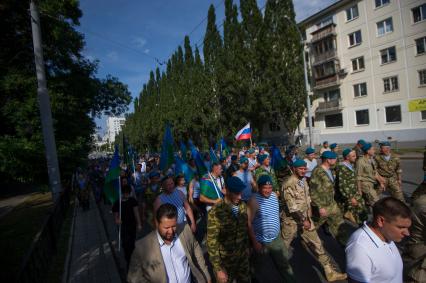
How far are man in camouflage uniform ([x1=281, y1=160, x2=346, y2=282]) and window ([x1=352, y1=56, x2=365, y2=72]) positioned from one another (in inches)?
1236

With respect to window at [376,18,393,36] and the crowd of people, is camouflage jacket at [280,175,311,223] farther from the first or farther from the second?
window at [376,18,393,36]

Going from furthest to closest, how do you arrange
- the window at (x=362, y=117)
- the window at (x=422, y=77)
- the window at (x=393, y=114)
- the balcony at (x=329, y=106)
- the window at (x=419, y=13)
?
the balcony at (x=329, y=106), the window at (x=362, y=117), the window at (x=393, y=114), the window at (x=422, y=77), the window at (x=419, y=13)

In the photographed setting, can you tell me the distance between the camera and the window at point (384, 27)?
28.5 m

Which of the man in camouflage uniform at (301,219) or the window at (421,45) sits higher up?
the window at (421,45)

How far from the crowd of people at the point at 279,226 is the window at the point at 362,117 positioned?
1068 inches

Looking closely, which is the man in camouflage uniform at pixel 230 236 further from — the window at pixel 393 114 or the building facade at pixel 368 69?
the window at pixel 393 114

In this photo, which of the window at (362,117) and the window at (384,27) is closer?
the window at (384,27)

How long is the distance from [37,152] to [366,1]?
3256cm

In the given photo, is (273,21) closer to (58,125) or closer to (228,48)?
Result: (228,48)

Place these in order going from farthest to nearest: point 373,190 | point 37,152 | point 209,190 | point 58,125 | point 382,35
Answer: point 382,35, point 58,125, point 37,152, point 373,190, point 209,190

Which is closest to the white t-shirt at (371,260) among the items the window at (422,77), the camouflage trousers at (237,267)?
the camouflage trousers at (237,267)

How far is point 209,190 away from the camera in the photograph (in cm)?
529

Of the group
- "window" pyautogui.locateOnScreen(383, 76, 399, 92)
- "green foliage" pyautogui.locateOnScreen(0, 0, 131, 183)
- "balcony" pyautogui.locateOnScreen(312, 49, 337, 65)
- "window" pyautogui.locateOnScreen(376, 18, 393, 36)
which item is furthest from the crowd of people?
"balcony" pyautogui.locateOnScreen(312, 49, 337, 65)

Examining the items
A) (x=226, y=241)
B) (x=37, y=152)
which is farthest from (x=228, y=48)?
(x=226, y=241)
